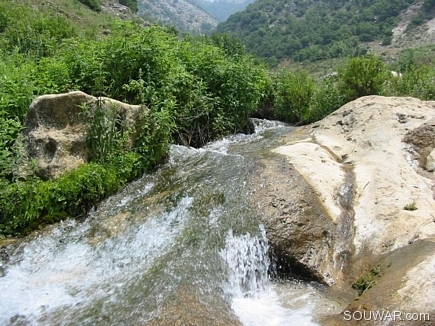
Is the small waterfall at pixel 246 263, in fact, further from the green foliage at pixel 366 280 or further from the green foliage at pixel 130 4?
the green foliage at pixel 130 4

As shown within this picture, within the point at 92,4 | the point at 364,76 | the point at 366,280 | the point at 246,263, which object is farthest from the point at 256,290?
the point at 92,4

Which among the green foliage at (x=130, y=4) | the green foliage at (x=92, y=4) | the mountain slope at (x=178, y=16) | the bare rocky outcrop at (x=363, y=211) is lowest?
the bare rocky outcrop at (x=363, y=211)

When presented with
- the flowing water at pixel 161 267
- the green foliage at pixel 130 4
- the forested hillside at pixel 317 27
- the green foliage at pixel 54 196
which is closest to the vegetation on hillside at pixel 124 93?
the green foliage at pixel 54 196

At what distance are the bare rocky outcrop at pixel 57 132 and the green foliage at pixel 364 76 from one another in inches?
391

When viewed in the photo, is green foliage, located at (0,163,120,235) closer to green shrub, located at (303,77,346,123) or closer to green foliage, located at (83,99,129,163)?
green foliage, located at (83,99,129,163)

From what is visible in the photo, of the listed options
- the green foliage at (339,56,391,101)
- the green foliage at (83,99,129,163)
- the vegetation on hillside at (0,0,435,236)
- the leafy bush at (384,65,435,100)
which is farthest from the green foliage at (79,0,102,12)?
the green foliage at (83,99,129,163)

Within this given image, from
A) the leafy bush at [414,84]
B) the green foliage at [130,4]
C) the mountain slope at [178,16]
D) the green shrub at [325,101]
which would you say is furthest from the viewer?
the mountain slope at [178,16]

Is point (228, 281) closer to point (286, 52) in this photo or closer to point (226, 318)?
point (226, 318)

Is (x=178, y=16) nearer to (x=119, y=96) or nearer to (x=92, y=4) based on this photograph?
(x=92, y=4)

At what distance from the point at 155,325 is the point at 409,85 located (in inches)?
536

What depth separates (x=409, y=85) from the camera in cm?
1430

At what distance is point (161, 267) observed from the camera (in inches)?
206

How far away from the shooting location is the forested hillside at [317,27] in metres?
81.1

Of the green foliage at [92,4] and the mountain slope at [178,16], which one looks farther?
the mountain slope at [178,16]
